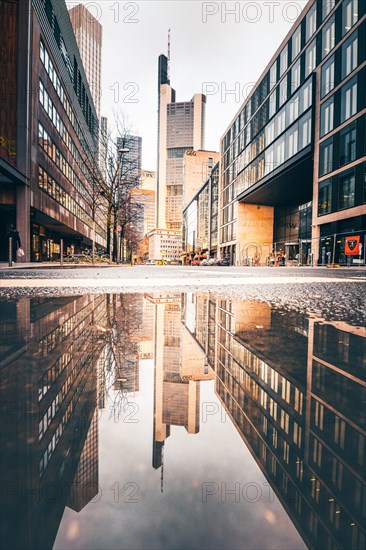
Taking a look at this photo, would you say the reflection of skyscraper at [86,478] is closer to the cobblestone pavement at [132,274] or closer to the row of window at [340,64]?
the cobblestone pavement at [132,274]

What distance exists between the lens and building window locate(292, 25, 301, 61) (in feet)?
113

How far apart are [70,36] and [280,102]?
24309mm

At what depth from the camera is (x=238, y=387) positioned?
126 centimetres

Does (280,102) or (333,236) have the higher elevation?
(280,102)

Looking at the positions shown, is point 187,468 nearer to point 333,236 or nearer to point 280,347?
point 280,347

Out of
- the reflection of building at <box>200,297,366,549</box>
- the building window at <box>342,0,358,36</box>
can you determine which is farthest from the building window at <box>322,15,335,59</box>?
the reflection of building at <box>200,297,366,549</box>

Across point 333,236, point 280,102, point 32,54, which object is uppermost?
point 280,102

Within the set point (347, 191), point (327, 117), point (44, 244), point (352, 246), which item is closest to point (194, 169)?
point (44, 244)

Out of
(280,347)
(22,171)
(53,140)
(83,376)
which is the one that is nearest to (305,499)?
(83,376)

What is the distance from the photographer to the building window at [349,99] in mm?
26484

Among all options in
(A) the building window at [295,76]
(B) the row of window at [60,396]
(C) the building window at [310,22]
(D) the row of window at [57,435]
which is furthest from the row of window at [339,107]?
(D) the row of window at [57,435]

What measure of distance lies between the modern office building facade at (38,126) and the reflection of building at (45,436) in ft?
72.3

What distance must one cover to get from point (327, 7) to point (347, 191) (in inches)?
601

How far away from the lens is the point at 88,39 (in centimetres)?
15688
